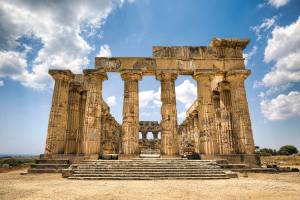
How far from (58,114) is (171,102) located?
1027 cm

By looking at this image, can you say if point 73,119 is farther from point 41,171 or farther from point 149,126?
point 149,126

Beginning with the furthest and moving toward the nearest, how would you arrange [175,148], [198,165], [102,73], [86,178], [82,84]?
[82,84], [102,73], [175,148], [198,165], [86,178]

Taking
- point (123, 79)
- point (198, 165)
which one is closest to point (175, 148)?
point (198, 165)

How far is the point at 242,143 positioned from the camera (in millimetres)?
18844

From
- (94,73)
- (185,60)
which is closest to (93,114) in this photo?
(94,73)

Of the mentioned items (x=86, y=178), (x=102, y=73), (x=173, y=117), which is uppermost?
(x=102, y=73)

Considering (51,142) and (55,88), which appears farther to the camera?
(55,88)

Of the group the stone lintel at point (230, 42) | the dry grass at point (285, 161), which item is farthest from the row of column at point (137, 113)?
the dry grass at point (285, 161)

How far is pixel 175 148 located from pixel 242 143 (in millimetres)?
5993

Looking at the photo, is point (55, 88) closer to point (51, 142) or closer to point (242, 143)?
point (51, 142)

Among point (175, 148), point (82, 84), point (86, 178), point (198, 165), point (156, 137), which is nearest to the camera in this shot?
point (86, 178)

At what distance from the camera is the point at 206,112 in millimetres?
18922

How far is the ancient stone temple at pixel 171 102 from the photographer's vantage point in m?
18.3

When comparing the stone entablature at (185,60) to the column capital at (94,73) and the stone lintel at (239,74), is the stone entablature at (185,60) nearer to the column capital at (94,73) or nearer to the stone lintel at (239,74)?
the column capital at (94,73)
